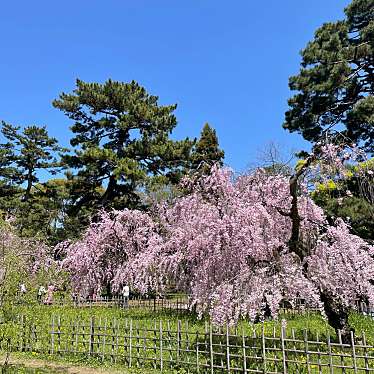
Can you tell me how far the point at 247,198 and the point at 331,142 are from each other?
3329 mm

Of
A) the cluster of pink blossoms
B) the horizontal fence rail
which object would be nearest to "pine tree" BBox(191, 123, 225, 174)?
the cluster of pink blossoms

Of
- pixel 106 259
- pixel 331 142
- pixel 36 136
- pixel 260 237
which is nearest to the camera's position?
pixel 331 142

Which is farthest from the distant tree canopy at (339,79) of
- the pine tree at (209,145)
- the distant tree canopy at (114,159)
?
the pine tree at (209,145)

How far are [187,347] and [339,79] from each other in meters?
14.3

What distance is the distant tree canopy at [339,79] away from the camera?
1716cm

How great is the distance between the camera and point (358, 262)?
7441 mm

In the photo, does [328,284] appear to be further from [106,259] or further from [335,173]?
[106,259]

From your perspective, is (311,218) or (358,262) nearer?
(358,262)

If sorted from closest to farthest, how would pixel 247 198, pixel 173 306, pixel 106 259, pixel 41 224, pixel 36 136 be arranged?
1. pixel 247 198
2. pixel 173 306
3. pixel 106 259
4. pixel 41 224
5. pixel 36 136

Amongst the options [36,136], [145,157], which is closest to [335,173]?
[145,157]

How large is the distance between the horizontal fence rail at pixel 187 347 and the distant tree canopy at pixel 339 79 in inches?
440

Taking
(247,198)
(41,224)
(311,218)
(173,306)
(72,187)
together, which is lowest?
(173,306)

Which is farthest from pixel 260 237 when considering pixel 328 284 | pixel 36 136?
A: pixel 36 136

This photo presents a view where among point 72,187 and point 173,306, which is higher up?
point 72,187
